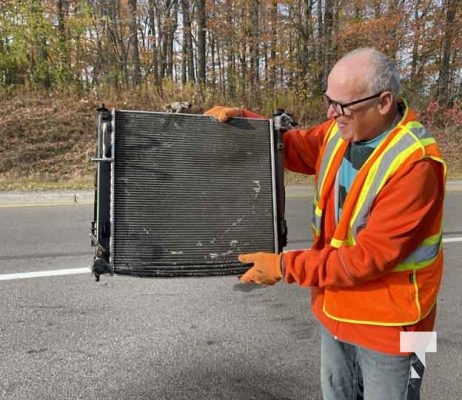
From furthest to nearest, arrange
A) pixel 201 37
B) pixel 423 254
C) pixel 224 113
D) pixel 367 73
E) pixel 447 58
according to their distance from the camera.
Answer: pixel 201 37 → pixel 447 58 → pixel 224 113 → pixel 423 254 → pixel 367 73

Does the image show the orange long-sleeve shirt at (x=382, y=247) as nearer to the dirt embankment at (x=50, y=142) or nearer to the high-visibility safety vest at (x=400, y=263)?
the high-visibility safety vest at (x=400, y=263)

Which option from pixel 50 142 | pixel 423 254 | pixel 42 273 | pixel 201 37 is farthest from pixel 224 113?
pixel 201 37

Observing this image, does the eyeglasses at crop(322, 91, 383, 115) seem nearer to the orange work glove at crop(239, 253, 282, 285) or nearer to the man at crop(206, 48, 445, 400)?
the man at crop(206, 48, 445, 400)

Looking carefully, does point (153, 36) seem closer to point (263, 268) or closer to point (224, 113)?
point (224, 113)

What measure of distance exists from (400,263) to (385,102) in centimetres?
50

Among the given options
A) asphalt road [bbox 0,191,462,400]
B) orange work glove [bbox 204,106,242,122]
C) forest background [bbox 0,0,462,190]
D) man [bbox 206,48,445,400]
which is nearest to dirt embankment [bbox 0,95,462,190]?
forest background [bbox 0,0,462,190]

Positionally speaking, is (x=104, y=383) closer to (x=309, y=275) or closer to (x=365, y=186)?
(x=309, y=275)

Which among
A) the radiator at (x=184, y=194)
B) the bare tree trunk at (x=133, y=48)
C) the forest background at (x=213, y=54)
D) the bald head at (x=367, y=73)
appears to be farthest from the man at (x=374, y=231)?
Answer: the bare tree trunk at (x=133, y=48)

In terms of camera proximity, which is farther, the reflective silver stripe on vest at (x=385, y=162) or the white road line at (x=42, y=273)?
the white road line at (x=42, y=273)

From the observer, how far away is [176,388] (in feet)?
9.59

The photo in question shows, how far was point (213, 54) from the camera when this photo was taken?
761 inches

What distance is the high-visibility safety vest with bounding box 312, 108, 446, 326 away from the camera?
5.12 ft

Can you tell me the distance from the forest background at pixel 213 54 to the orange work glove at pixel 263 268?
467 inches

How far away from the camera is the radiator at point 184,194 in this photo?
→ 1.88m
